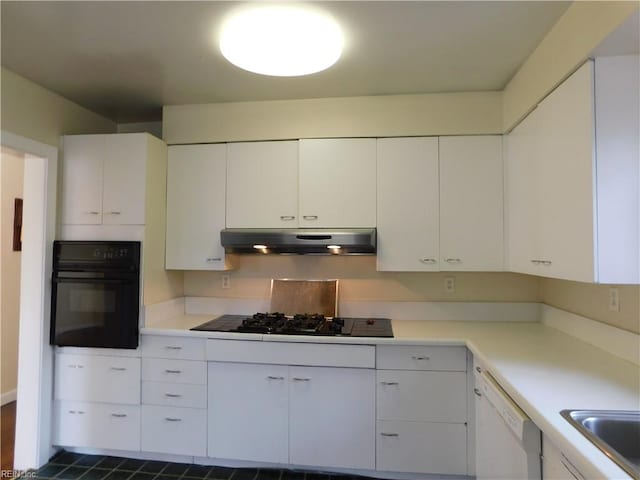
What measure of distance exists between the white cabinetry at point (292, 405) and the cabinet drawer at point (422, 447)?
0.25ft

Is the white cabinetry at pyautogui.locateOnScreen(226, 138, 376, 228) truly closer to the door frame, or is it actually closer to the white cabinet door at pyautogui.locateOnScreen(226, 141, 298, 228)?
the white cabinet door at pyautogui.locateOnScreen(226, 141, 298, 228)

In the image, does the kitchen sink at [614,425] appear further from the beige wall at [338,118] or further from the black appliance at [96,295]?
the black appliance at [96,295]

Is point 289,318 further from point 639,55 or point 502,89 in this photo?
point 639,55

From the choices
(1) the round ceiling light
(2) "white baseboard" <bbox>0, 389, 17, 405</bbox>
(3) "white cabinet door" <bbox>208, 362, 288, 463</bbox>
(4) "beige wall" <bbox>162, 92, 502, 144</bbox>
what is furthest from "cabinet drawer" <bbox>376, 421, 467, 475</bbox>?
(2) "white baseboard" <bbox>0, 389, 17, 405</bbox>

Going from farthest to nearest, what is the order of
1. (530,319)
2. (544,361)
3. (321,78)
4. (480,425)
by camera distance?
(530,319) < (321,78) < (480,425) < (544,361)

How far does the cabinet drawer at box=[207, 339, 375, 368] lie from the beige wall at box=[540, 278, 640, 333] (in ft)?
4.06

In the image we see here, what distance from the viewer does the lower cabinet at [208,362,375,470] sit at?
7.30 ft

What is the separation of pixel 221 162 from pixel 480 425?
228 centimetres

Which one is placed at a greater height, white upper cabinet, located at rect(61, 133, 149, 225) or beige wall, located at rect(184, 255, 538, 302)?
white upper cabinet, located at rect(61, 133, 149, 225)

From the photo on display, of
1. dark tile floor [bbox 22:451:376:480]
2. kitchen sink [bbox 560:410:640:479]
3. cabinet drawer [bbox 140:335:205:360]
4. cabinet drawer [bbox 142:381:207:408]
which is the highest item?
kitchen sink [bbox 560:410:640:479]

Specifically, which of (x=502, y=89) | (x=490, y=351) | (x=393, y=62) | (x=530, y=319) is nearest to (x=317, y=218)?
(x=393, y=62)

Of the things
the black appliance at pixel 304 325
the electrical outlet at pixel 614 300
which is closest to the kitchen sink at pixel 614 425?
the electrical outlet at pixel 614 300

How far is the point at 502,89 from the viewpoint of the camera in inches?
95.6

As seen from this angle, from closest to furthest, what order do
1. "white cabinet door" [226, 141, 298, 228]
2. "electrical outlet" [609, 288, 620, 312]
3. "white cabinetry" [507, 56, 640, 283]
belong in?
"white cabinetry" [507, 56, 640, 283] → "electrical outlet" [609, 288, 620, 312] → "white cabinet door" [226, 141, 298, 228]
